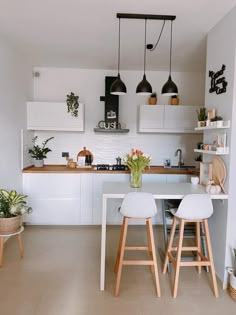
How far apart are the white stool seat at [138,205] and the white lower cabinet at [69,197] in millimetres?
1671

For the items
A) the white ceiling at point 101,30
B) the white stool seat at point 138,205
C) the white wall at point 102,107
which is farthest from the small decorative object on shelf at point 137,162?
the white wall at point 102,107

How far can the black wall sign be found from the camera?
2414mm

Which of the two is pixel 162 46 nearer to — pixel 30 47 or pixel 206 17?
pixel 206 17

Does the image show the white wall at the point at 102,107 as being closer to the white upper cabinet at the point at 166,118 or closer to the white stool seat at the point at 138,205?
the white upper cabinet at the point at 166,118

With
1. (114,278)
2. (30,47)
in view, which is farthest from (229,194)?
(30,47)

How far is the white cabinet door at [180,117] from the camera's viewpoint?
4.12 metres

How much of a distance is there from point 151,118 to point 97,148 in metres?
1.12

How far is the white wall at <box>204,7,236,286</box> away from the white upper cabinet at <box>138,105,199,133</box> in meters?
1.53

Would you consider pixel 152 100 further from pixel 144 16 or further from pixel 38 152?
pixel 38 152

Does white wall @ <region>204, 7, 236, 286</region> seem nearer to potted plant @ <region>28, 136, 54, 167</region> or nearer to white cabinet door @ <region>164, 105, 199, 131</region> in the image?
white cabinet door @ <region>164, 105, 199, 131</region>

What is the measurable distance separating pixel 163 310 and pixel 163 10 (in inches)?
107

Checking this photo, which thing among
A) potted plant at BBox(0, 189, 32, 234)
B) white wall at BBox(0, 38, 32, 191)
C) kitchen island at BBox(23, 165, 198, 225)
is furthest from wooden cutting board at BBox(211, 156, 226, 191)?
white wall at BBox(0, 38, 32, 191)

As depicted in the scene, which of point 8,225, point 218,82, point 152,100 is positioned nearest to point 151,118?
point 152,100

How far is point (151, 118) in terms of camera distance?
13.5ft
